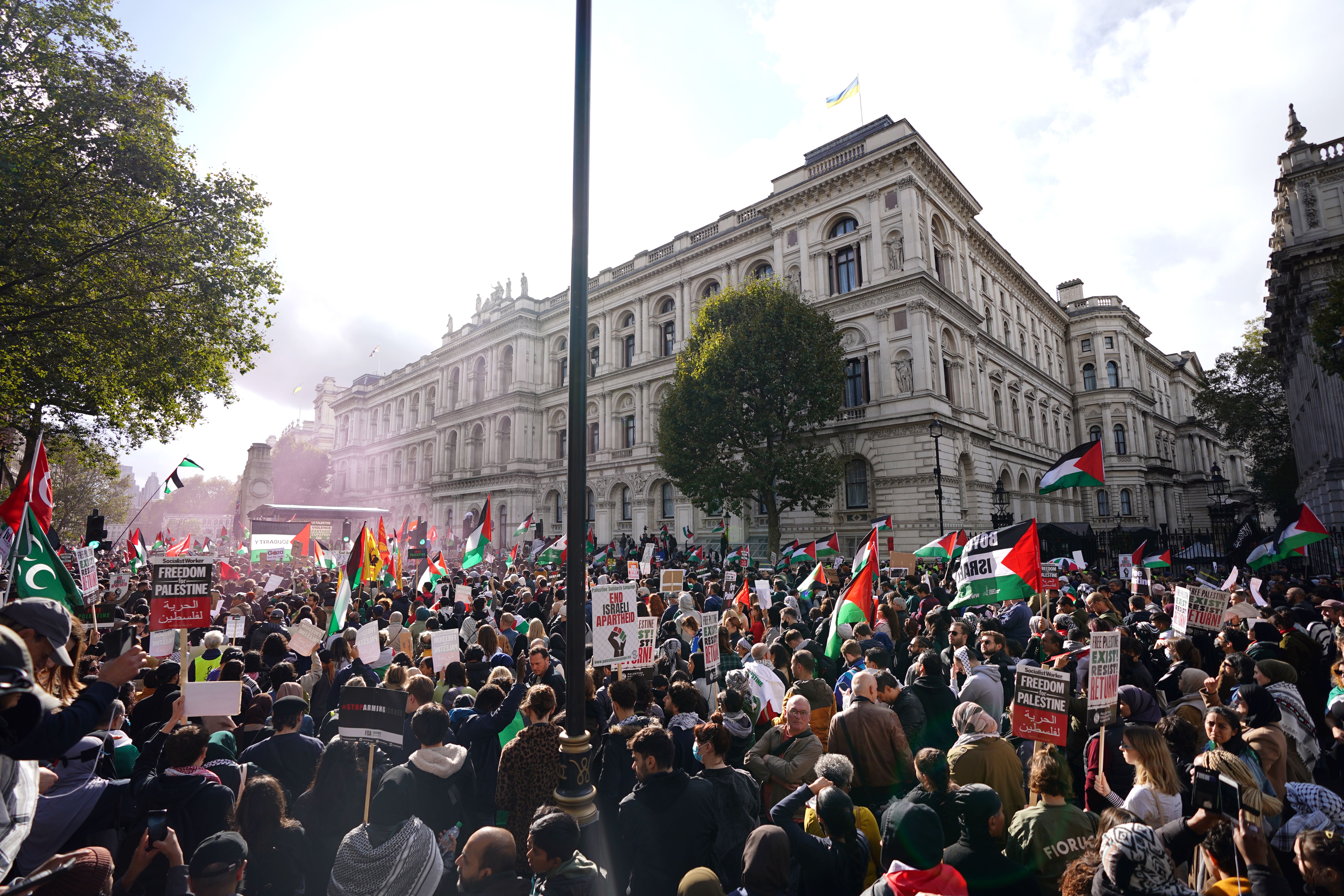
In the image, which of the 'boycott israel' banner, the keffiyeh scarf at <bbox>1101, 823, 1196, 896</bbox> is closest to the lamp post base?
the keffiyeh scarf at <bbox>1101, 823, 1196, 896</bbox>

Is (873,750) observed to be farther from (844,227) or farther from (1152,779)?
(844,227)

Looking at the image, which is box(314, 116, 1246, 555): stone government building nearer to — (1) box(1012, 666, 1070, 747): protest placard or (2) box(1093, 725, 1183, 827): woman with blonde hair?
(1) box(1012, 666, 1070, 747): protest placard

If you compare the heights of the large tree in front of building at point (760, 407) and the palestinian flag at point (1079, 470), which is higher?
the large tree in front of building at point (760, 407)

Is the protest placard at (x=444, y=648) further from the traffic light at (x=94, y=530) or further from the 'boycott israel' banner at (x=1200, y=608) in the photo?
the traffic light at (x=94, y=530)

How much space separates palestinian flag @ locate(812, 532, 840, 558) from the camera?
18562 millimetres

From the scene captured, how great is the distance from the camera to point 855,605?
8.80 metres

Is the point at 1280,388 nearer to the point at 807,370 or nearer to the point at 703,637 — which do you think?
the point at 807,370

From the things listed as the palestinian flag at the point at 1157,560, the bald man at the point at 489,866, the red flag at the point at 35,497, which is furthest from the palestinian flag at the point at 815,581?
the red flag at the point at 35,497

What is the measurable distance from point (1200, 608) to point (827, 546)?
11.0 meters

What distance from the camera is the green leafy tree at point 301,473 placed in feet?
273

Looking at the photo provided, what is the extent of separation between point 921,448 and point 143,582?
1056 inches

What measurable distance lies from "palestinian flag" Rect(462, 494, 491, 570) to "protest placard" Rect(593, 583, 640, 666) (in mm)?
9187

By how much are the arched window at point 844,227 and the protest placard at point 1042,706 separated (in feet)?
97.7

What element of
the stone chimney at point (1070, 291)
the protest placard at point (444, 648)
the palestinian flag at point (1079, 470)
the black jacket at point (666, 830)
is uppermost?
the stone chimney at point (1070, 291)
